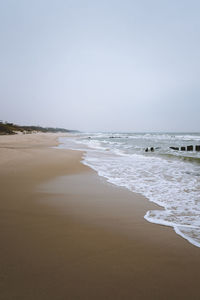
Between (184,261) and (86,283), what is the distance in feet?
4.07

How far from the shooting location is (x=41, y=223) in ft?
10.1

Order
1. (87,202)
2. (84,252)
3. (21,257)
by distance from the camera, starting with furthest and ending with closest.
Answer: (87,202) → (84,252) → (21,257)

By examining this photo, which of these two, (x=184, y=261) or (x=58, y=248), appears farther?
(x=58, y=248)

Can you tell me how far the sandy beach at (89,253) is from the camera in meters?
1.74

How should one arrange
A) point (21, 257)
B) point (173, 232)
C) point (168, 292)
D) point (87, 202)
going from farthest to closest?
point (87, 202)
point (173, 232)
point (21, 257)
point (168, 292)

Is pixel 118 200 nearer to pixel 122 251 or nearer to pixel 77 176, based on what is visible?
pixel 122 251

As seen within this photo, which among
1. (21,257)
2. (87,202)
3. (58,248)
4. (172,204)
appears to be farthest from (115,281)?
(172,204)

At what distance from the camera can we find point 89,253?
7.54ft

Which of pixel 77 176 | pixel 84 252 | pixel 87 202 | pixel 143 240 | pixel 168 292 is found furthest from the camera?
pixel 77 176

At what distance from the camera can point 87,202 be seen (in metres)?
4.18

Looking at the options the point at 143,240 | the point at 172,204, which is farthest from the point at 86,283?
the point at 172,204

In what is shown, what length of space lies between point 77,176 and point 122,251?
4624 mm

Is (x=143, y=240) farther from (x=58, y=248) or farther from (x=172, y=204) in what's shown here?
(x=172, y=204)

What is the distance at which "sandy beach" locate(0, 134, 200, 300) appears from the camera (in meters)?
1.74
